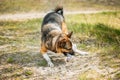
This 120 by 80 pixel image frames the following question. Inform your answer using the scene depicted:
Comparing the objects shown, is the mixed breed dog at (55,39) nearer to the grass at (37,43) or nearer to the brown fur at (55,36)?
the brown fur at (55,36)

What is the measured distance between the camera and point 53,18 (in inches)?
384

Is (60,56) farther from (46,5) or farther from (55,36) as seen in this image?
(46,5)

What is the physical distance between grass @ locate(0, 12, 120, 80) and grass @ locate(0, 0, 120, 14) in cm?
445

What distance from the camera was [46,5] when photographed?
62.0 feet

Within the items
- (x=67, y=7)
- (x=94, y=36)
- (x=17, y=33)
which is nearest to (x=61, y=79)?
(x=94, y=36)

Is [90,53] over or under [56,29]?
under

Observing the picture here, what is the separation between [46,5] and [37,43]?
8.46 metres

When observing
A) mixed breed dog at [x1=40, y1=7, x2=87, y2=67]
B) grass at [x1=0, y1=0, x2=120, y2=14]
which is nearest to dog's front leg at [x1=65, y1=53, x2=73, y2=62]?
mixed breed dog at [x1=40, y1=7, x2=87, y2=67]

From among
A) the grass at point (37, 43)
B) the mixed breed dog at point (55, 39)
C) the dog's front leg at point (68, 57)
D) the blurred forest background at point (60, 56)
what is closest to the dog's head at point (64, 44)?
the mixed breed dog at point (55, 39)

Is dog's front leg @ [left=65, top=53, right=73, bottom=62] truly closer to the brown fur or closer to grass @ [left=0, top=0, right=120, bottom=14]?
the brown fur

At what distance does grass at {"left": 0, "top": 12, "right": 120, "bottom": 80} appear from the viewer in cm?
823

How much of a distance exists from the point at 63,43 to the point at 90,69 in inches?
32.6

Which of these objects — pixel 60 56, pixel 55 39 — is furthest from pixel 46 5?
pixel 55 39

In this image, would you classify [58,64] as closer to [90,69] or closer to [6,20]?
[90,69]
